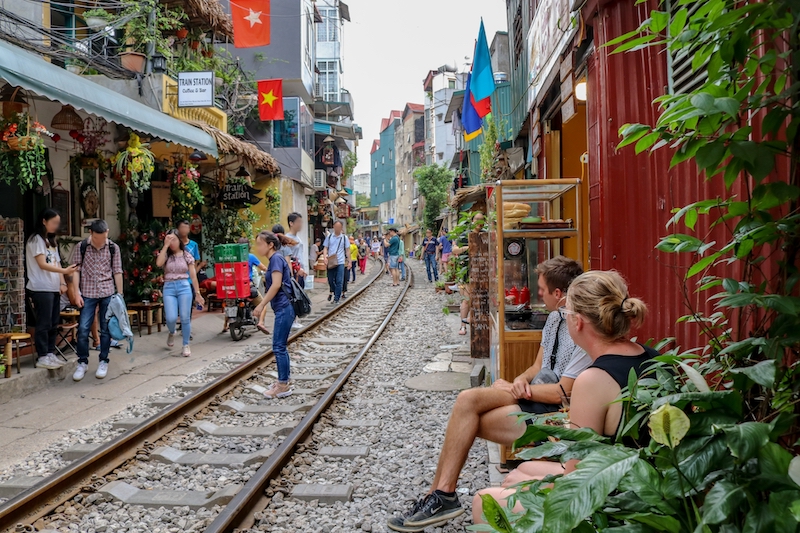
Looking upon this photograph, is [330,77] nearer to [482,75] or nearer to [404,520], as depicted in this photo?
[482,75]

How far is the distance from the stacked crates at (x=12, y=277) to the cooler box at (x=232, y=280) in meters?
2.81

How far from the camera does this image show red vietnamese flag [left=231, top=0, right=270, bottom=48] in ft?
41.5

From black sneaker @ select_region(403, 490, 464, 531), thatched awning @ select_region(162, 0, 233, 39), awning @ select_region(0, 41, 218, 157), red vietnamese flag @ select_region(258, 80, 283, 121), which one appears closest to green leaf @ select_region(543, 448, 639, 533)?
black sneaker @ select_region(403, 490, 464, 531)

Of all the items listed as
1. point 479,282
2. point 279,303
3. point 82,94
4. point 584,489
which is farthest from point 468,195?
point 584,489

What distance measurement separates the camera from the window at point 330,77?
41.0 m

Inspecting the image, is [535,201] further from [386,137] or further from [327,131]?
[386,137]

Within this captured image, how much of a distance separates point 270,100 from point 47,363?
11833 mm

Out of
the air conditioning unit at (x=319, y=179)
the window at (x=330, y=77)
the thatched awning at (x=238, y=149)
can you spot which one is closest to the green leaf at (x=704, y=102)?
the thatched awning at (x=238, y=149)

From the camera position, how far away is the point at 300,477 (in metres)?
4.45

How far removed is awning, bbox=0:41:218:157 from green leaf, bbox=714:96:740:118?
615cm

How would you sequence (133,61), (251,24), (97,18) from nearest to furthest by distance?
(97,18) → (133,61) → (251,24)

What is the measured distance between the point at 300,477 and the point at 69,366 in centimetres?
451

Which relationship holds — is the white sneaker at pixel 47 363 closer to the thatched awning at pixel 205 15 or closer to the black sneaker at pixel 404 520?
the black sneaker at pixel 404 520

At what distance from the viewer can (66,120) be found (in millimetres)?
8195
